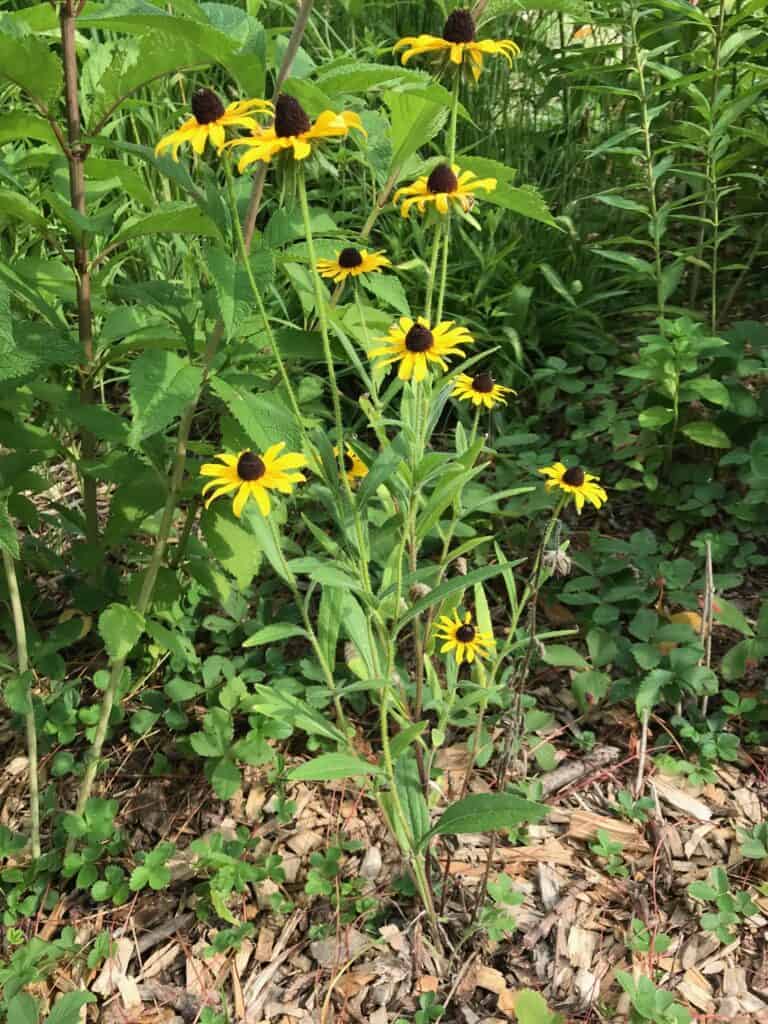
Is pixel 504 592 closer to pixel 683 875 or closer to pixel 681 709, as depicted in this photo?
pixel 681 709

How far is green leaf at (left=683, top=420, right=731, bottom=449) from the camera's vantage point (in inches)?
86.4

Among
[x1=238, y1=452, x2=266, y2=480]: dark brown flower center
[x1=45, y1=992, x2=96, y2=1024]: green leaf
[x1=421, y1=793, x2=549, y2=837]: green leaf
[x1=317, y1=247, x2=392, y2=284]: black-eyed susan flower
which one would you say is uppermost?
[x1=317, y1=247, x2=392, y2=284]: black-eyed susan flower

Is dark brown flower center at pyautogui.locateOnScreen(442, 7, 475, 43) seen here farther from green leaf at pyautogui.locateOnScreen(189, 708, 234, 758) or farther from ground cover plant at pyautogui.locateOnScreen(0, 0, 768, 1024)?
green leaf at pyautogui.locateOnScreen(189, 708, 234, 758)

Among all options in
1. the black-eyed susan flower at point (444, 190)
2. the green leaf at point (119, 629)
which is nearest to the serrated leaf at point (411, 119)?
the black-eyed susan flower at point (444, 190)

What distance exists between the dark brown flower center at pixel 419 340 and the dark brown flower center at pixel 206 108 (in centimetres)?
37

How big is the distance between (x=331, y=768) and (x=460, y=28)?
3.28ft

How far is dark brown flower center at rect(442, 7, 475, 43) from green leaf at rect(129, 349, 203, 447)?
22.8 inches

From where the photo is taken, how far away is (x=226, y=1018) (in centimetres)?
139

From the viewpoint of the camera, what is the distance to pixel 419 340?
1.20 metres

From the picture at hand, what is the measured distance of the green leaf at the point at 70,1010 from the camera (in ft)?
4.21

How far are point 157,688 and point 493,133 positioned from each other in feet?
6.46

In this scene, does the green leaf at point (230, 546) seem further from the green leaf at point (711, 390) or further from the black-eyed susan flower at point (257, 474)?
the green leaf at point (711, 390)

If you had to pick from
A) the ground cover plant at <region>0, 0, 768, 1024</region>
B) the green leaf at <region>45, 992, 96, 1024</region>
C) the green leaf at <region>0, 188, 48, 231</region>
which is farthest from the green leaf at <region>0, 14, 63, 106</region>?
the green leaf at <region>45, 992, 96, 1024</region>

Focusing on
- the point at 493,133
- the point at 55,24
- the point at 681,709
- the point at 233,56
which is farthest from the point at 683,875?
the point at 493,133
